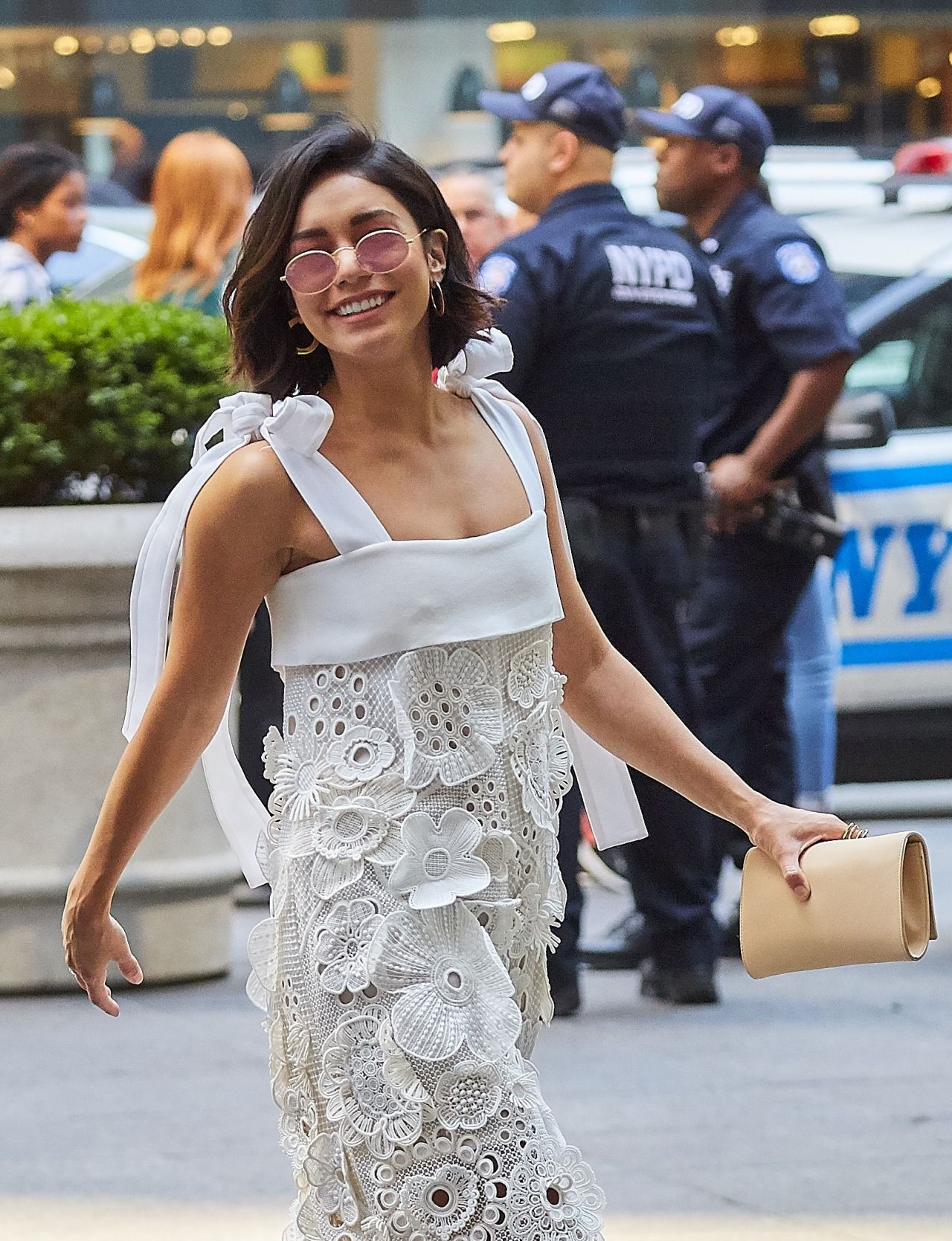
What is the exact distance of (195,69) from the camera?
20.0m

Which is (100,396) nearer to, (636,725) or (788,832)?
(636,725)

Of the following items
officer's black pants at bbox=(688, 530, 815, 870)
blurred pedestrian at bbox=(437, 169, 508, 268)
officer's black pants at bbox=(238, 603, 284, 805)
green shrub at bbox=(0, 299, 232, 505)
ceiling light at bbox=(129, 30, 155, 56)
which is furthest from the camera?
ceiling light at bbox=(129, 30, 155, 56)

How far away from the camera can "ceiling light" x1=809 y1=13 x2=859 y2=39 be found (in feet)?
67.1

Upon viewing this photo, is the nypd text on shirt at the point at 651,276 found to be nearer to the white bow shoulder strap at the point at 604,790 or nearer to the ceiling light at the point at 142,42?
the white bow shoulder strap at the point at 604,790

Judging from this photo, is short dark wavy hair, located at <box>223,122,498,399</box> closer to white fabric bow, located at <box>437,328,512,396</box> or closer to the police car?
white fabric bow, located at <box>437,328,512,396</box>

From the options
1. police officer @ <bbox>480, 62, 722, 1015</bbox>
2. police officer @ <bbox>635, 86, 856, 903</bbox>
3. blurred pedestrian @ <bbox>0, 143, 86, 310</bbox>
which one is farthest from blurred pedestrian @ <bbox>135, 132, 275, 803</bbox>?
police officer @ <bbox>480, 62, 722, 1015</bbox>

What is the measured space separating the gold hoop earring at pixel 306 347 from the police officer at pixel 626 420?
258 cm

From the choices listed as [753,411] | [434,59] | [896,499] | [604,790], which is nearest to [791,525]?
[753,411]

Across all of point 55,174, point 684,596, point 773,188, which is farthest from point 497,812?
point 773,188

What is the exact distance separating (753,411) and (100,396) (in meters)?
1.81

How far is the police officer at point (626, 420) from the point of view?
18.2ft

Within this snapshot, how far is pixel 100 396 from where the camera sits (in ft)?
19.1

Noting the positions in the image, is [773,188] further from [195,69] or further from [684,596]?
[195,69]

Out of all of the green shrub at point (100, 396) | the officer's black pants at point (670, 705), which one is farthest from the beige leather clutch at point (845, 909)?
the green shrub at point (100, 396)
